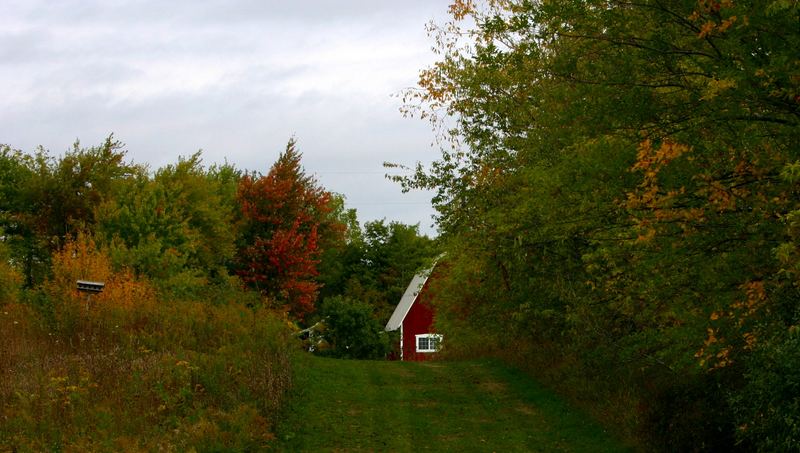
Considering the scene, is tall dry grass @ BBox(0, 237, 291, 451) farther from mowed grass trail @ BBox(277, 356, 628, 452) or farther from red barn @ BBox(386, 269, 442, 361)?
red barn @ BBox(386, 269, 442, 361)

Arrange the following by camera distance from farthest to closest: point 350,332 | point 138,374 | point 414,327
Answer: point 414,327
point 350,332
point 138,374

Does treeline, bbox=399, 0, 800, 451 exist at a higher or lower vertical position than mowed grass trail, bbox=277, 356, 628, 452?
higher

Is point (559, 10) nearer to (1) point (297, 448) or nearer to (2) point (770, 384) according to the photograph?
(2) point (770, 384)

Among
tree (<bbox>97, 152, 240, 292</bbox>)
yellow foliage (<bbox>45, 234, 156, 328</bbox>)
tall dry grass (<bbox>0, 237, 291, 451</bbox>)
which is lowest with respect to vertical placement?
tall dry grass (<bbox>0, 237, 291, 451</bbox>)

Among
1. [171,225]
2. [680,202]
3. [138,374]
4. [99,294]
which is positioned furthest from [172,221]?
[680,202]

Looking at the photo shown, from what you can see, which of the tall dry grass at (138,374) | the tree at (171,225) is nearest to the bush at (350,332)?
the tree at (171,225)

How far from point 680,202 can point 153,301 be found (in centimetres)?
1442

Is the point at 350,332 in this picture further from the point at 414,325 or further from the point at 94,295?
the point at 94,295

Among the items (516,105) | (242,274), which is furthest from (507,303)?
(242,274)

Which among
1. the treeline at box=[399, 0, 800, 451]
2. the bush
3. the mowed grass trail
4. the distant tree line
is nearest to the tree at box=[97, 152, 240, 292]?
the distant tree line

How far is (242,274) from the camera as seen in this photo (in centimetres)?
4838

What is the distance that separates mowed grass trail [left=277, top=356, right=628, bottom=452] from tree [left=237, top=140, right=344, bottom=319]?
84.3 feet

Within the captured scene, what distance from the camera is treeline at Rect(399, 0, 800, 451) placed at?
32.8 feet

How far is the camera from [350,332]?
36344 mm
